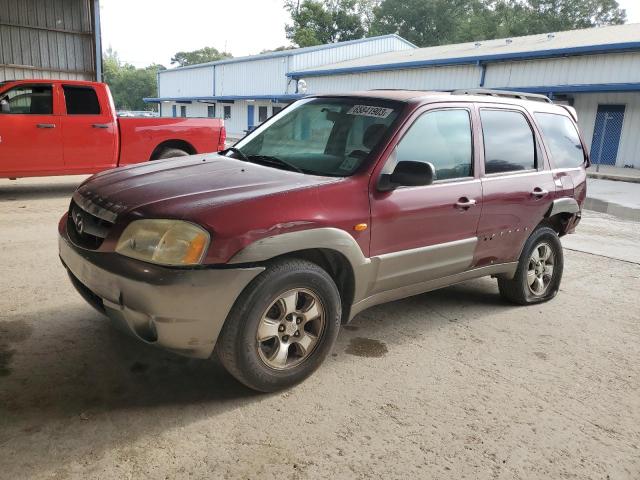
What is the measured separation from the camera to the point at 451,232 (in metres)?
3.71

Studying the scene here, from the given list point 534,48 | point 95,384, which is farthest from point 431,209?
point 534,48

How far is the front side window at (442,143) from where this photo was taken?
11.4 feet

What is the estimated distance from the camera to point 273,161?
3.56 meters

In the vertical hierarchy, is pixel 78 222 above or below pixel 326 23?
below

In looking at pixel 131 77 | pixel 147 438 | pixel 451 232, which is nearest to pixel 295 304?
pixel 147 438

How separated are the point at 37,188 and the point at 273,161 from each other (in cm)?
800

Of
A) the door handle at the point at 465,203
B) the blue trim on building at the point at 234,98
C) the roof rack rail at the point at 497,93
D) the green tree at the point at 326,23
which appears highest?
the green tree at the point at 326,23

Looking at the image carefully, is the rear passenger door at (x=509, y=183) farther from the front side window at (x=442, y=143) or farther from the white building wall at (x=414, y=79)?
the white building wall at (x=414, y=79)

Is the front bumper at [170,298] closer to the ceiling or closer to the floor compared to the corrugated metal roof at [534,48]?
closer to the floor

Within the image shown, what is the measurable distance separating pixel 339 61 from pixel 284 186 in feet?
117

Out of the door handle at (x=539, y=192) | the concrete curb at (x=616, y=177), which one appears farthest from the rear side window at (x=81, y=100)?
the concrete curb at (x=616, y=177)

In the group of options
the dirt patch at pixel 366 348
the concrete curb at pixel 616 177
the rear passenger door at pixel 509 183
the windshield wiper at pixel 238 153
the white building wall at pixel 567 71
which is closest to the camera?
the dirt patch at pixel 366 348

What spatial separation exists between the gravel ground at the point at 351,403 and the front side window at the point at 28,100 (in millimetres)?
4926

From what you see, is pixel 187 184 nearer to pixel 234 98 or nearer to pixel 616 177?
pixel 616 177
